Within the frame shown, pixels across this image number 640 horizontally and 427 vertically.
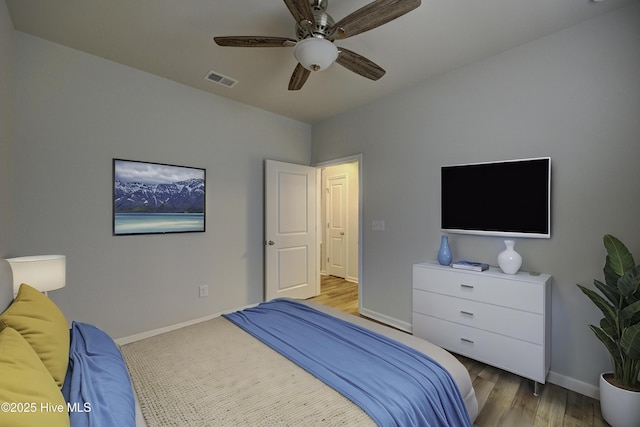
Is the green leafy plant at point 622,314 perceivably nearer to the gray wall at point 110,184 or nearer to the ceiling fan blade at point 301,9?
the ceiling fan blade at point 301,9

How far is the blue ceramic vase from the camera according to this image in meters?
2.63

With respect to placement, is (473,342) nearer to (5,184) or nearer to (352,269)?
(352,269)

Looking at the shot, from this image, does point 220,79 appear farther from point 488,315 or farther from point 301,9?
point 488,315

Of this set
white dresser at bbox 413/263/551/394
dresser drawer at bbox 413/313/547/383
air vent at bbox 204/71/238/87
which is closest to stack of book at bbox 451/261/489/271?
white dresser at bbox 413/263/551/394

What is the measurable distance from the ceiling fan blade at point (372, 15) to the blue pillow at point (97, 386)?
6.57ft

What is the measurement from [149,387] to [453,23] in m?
2.85

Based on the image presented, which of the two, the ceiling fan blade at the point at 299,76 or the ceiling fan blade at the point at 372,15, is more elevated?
the ceiling fan blade at the point at 372,15

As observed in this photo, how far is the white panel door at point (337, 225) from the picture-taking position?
5.54 meters

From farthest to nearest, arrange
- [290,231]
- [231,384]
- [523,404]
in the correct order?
[290,231] < [523,404] < [231,384]

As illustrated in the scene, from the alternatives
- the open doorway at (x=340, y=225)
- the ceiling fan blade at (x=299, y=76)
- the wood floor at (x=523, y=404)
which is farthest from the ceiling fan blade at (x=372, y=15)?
the open doorway at (x=340, y=225)

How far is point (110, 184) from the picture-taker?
2646mm

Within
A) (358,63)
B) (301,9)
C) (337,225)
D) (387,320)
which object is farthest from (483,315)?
(337,225)

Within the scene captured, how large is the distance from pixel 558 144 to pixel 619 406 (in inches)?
68.3

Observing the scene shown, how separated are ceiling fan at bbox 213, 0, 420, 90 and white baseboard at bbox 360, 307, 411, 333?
273cm
